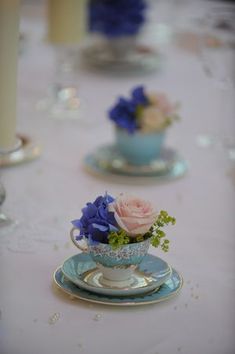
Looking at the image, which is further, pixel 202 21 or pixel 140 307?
pixel 202 21

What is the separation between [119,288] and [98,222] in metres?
0.10

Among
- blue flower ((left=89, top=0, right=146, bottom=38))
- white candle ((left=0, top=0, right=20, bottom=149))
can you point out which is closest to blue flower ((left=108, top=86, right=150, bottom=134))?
white candle ((left=0, top=0, right=20, bottom=149))

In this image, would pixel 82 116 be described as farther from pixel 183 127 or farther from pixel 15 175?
pixel 15 175

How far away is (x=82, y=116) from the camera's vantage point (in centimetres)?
233

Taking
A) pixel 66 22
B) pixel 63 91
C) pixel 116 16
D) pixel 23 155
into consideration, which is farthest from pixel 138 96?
pixel 116 16

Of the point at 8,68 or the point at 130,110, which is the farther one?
the point at 130,110

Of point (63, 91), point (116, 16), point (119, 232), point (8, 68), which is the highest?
point (8, 68)

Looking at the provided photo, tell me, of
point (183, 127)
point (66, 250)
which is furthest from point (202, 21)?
point (66, 250)

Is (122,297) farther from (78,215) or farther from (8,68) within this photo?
(8,68)

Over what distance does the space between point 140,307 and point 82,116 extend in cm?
114

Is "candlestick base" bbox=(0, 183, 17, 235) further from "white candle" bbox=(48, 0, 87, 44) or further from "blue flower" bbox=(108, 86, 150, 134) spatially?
"white candle" bbox=(48, 0, 87, 44)

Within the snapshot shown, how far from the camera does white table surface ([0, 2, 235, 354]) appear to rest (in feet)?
3.86

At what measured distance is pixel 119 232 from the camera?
48.9 inches

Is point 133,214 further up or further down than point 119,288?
further up
